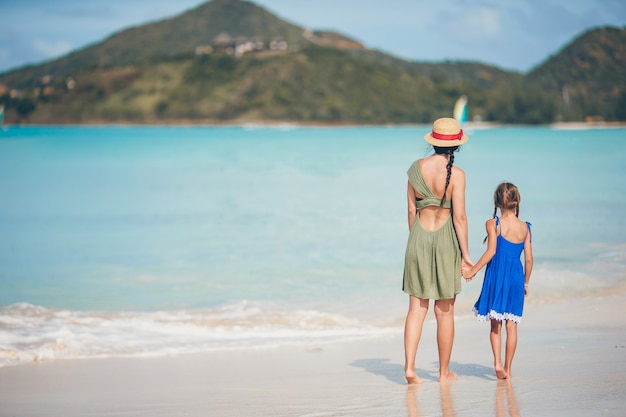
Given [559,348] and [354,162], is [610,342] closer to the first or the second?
[559,348]

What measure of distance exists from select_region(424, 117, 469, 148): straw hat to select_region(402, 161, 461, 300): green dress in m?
0.18

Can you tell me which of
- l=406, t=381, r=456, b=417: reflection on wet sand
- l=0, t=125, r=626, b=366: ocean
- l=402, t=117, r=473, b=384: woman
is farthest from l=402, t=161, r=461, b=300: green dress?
l=0, t=125, r=626, b=366: ocean

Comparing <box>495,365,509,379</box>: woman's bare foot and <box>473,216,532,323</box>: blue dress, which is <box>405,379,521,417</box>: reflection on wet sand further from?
<box>473,216,532,323</box>: blue dress

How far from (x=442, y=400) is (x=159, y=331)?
12.1 feet

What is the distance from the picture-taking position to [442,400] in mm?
4926

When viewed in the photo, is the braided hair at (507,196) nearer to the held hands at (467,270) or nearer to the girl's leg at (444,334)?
the held hands at (467,270)

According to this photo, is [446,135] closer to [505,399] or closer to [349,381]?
[505,399]

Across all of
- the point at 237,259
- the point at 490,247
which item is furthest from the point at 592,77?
the point at 490,247

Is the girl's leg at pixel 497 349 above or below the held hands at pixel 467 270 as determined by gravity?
below

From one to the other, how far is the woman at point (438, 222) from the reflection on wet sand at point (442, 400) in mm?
160

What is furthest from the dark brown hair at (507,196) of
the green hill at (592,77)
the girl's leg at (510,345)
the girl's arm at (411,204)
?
the green hill at (592,77)

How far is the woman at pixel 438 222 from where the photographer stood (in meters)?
5.22

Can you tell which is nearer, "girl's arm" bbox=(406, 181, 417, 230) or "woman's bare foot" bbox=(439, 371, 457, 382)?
"girl's arm" bbox=(406, 181, 417, 230)

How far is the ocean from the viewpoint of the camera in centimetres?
796
